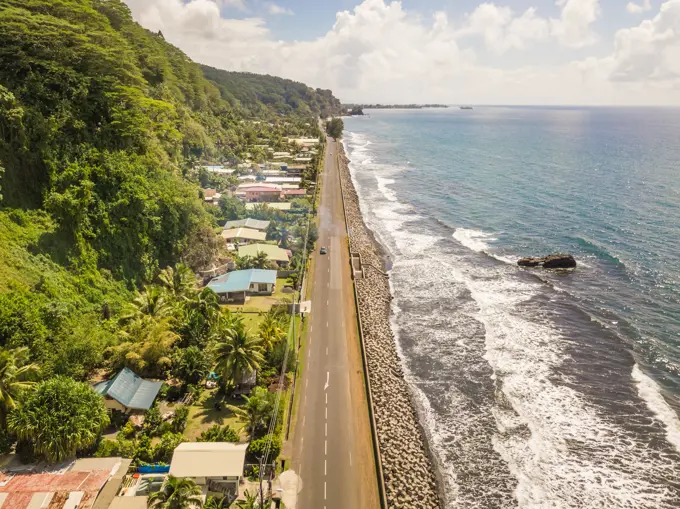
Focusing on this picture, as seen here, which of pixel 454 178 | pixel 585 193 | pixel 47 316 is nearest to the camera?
pixel 47 316

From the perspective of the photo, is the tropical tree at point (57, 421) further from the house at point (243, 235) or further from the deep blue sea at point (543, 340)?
the house at point (243, 235)

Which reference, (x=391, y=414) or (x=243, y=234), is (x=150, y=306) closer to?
(x=391, y=414)

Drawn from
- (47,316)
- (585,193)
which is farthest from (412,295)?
(585,193)

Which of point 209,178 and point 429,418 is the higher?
point 209,178

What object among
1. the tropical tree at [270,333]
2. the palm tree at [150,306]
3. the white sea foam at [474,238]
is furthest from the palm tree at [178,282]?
the white sea foam at [474,238]

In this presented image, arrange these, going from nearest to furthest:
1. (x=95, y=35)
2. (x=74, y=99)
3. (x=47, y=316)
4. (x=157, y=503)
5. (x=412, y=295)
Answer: (x=157, y=503)
(x=47, y=316)
(x=74, y=99)
(x=95, y=35)
(x=412, y=295)

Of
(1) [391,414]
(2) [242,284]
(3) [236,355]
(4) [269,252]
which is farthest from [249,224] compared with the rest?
(1) [391,414]

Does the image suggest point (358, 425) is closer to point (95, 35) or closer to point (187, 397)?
point (187, 397)

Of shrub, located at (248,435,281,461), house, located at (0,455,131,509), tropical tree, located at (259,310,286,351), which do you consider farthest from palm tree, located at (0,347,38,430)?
tropical tree, located at (259,310,286,351)

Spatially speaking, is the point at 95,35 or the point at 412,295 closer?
the point at 95,35
